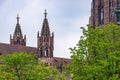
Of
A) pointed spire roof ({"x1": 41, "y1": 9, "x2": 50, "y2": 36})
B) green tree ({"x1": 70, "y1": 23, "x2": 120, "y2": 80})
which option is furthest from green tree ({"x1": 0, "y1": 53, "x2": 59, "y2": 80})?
pointed spire roof ({"x1": 41, "y1": 9, "x2": 50, "y2": 36})

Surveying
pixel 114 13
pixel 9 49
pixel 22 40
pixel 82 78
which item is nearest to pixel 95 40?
pixel 82 78

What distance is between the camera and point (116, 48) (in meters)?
45.7

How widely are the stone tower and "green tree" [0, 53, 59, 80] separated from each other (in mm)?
15774

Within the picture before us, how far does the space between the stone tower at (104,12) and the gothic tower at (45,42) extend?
42.4 metres

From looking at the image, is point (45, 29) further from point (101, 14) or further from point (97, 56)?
point (97, 56)

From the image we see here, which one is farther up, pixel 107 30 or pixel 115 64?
pixel 107 30

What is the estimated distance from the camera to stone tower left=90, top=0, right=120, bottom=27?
7250 centimetres

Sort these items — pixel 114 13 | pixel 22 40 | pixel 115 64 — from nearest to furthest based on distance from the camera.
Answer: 1. pixel 115 64
2. pixel 114 13
3. pixel 22 40

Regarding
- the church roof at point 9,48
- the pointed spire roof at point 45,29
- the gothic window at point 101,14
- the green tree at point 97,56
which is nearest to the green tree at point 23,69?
the green tree at point 97,56

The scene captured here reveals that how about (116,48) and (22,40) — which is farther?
(22,40)

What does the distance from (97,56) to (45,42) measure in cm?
7581

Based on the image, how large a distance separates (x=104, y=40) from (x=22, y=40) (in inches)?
3227

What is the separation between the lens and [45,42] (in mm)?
120688

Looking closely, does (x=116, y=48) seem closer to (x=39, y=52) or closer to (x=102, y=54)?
(x=102, y=54)
